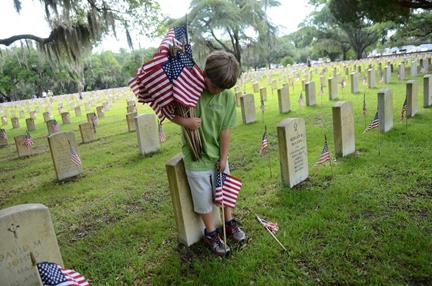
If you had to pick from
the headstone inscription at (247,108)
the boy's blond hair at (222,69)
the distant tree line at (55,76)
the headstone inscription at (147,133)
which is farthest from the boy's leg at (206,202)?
the distant tree line at (55,76)

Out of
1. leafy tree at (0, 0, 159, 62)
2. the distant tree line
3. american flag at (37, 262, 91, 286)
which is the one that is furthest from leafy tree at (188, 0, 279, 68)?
american flag at (37, 262, 91, 286)

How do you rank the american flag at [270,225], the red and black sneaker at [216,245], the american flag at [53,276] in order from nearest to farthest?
the american flag at [53,276]
the red and black sneaker at [216,245]
the american flag at [270,225]

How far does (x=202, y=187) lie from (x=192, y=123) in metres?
0.63

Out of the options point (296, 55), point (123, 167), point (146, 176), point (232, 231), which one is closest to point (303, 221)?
point (232, 231)

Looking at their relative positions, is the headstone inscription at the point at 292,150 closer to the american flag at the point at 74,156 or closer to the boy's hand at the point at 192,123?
the boy's hand at the point at 192,123

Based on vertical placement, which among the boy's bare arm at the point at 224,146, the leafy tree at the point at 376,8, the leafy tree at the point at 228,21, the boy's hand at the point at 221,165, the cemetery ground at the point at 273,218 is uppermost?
the leafy tree at the point at 228,21

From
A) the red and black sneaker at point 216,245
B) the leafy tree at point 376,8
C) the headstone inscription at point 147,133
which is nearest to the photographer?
the red and black sneaker at point 216,245

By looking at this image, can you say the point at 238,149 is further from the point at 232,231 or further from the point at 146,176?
the point at 232,231

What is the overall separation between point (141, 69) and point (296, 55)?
76032 mm

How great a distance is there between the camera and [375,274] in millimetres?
2605

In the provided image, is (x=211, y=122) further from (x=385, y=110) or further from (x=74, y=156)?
(x=385, y=110)

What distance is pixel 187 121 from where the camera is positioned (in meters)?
2.64

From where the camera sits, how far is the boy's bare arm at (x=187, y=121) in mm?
2641

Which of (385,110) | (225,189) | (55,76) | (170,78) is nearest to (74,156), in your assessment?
(225,189)
